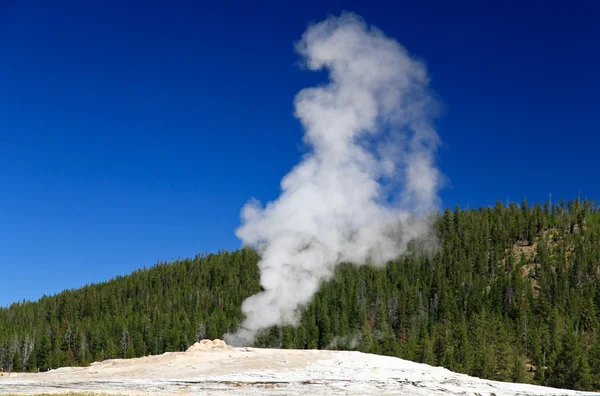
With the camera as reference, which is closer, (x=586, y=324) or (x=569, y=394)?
(x=569, y=394)

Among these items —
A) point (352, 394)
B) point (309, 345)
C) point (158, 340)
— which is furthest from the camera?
point (158, 340)

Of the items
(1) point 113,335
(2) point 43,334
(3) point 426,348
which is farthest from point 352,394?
(2) point 43,334

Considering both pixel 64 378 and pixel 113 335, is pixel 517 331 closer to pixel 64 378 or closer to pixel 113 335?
pixel 113 335

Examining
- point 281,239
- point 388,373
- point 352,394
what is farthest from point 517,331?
point 352,394

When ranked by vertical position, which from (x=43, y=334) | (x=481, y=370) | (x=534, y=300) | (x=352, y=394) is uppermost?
(x=534, y=300)

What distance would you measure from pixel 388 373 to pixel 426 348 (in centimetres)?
6326

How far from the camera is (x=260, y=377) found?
200 ft

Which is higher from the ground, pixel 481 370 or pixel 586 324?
pixel 586 324

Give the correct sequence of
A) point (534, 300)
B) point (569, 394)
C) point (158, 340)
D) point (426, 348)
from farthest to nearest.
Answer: point (534, 300) → point (158, 340) → point (426, 348) → point (569, 394)

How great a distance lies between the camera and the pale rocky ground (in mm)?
52688

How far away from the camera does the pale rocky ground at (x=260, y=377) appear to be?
5269 cm

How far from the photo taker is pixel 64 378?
62.2 meters

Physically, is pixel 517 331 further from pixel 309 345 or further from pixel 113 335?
pixel 113 335

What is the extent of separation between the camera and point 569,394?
2323 inches
